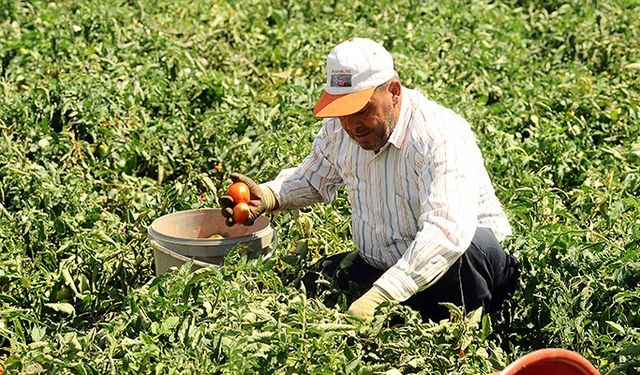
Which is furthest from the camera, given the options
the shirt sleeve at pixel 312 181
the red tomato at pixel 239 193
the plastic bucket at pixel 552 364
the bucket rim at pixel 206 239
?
the shirt sleeve at pixel 312 181

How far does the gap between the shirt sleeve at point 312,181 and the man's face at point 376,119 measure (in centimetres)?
42

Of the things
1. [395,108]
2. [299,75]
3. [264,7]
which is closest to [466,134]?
[395,108]

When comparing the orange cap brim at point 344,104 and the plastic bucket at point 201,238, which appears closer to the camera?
the orange cap brim at point 344,104

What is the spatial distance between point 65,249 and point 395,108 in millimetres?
1420

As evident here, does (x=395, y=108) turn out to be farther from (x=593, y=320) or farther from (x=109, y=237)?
(x=109, y=237)

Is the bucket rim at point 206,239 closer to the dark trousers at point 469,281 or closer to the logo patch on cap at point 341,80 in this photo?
the dark trousers at point 469,281

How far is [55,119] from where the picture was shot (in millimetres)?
6125

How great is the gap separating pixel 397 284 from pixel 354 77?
69 cm

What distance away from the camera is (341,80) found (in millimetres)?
4230

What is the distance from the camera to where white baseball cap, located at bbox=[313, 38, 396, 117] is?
13.8 feet

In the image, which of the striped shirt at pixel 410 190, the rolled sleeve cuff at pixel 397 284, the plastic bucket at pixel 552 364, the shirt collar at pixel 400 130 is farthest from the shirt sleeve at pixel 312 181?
the plastic bucket at pixel 552 364

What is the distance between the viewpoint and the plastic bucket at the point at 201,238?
4.54 metres

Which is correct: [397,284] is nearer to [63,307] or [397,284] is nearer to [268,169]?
[63,307]

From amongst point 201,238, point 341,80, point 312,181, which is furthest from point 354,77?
point 201,238
